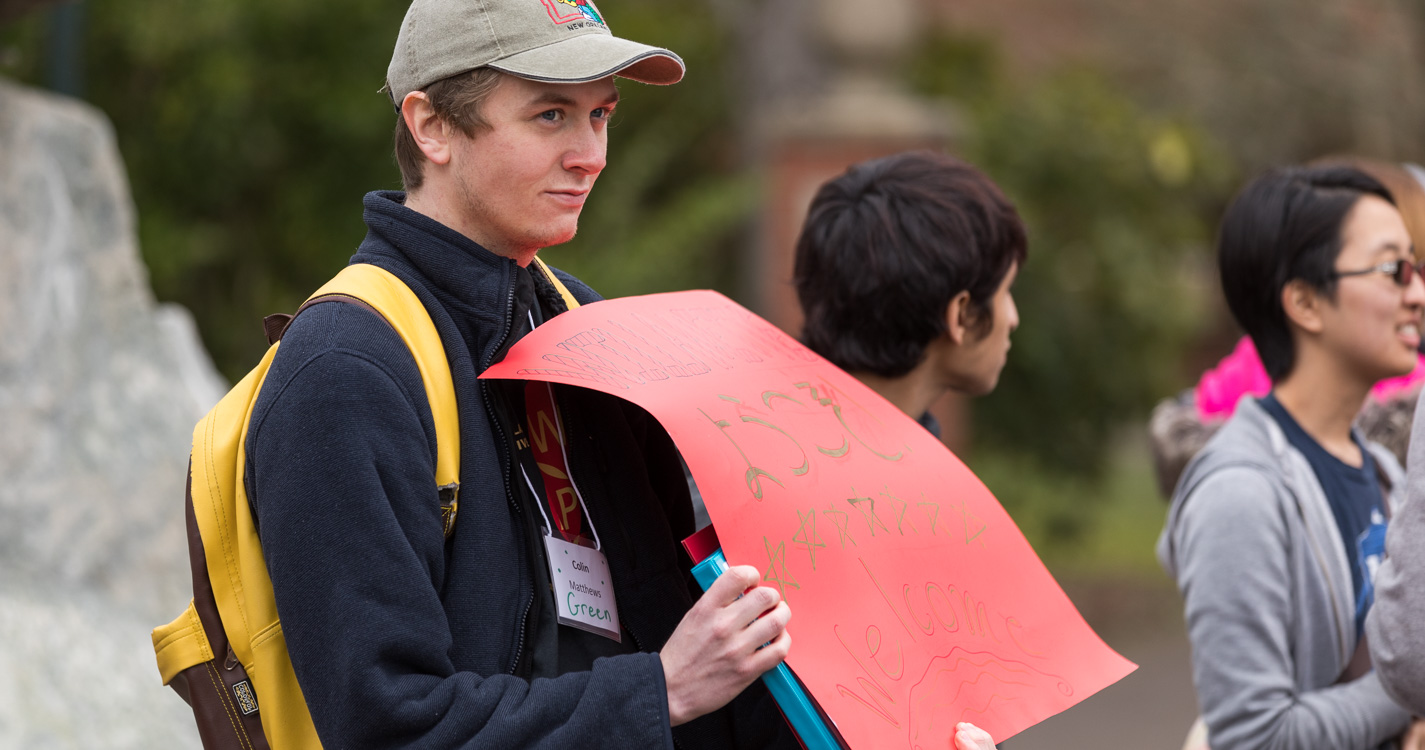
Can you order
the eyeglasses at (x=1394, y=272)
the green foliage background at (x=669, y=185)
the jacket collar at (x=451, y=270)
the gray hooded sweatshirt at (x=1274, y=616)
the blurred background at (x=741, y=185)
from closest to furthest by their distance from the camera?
1. the jacket collar at (x=451, y=270)
2. the gray hooded sweatshirt at (x=1274, y=616)
3. the eyeglasses at (x=1394, y=272)
4. the blurred background at (x=741, y=185)
5. the green foliage background at (x=669, y=185)

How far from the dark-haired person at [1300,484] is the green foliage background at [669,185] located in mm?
4203

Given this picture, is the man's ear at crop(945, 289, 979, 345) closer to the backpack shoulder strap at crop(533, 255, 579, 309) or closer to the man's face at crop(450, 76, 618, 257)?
the backpack shoulder strap at crop(533, 255, 579, 309)

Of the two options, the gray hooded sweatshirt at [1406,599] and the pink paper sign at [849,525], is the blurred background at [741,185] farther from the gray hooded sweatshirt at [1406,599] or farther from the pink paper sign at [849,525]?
the gray hooded sweatshirt at [1406,599]

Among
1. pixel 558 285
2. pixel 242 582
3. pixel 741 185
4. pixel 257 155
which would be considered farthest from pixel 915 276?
pixel 741 185

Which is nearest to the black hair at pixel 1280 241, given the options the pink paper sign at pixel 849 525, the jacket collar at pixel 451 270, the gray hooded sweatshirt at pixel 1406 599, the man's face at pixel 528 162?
the gray hooded sweatshirt at pixel 1406 599

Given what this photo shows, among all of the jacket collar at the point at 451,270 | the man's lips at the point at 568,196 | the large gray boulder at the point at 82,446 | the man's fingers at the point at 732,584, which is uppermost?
the man's lips at the point at 568,196

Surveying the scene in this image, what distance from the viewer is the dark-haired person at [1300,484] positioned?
2.24 meters

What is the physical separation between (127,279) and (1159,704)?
17.0 feet

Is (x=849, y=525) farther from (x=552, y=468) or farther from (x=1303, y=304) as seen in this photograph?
(x=1303, y=304)

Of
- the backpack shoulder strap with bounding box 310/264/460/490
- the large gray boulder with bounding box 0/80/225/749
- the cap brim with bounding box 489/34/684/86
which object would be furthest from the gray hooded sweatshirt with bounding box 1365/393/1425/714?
the large gray boulder with bounding box 0/80/225/749

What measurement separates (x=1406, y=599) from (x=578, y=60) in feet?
4.04

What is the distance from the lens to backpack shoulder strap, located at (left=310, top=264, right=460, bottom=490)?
149cm

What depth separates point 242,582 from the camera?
1512 millimetres

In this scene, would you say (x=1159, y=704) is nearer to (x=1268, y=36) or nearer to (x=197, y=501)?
(x=197, y=501)
